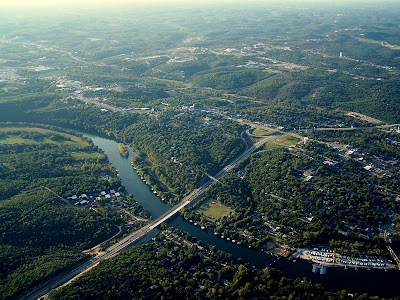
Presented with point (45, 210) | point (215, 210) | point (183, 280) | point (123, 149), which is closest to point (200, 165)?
point (215, 210)

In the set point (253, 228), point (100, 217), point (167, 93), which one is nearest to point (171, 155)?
point (100, 217)

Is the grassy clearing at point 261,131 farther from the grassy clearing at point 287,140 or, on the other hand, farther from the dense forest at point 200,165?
the grassy clearing at point 287,140

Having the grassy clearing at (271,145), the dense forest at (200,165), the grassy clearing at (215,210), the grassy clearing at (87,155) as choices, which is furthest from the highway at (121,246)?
the grassy clearing at (87,155)

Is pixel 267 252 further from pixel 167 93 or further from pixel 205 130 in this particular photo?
pixel 167 93

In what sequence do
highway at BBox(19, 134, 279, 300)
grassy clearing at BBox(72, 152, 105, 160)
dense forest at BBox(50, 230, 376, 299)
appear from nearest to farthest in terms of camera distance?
dense forest at BBox(50, 230, 376, 299) < highway at BBox(19, 134, 279, 300) < grassy clearing at BBox(72, 152, 105, 160)

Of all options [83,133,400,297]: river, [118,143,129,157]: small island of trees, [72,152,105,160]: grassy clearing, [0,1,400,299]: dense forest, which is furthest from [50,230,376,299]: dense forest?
[118,143,129,157]: small island of trees

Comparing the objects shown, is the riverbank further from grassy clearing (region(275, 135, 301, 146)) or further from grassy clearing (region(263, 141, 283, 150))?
grassy clearing (region(275, 135, 301, 146))
